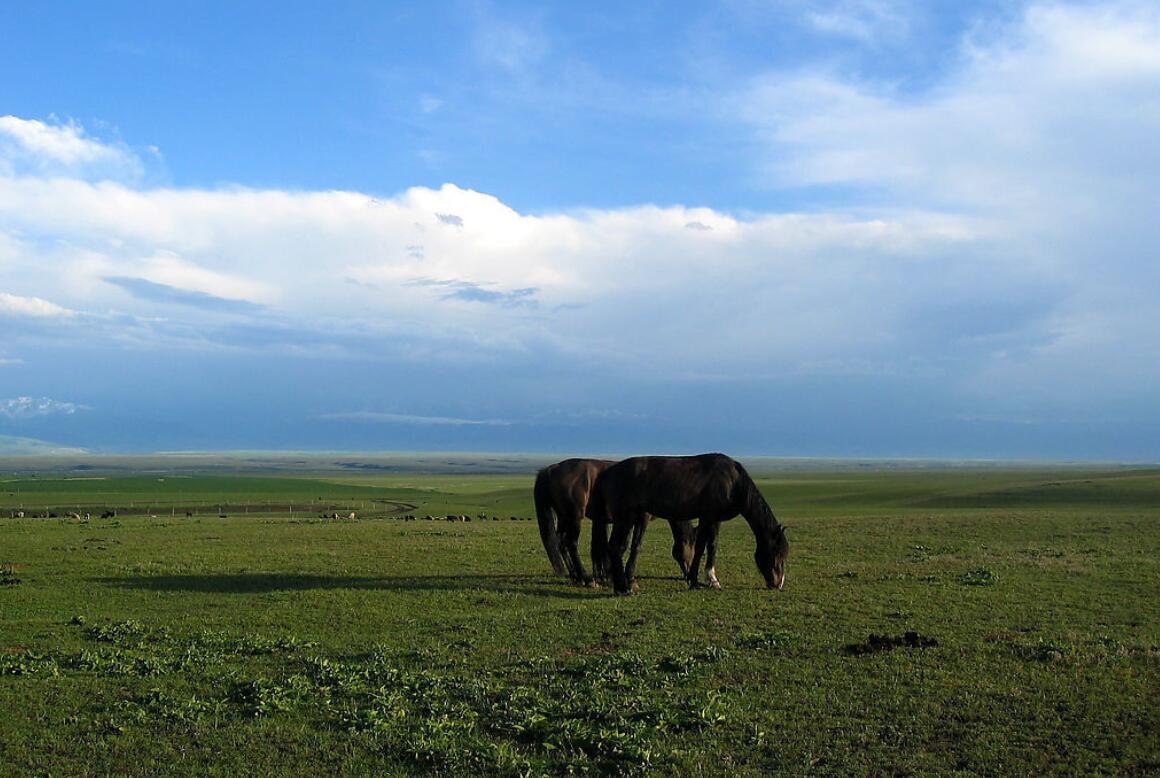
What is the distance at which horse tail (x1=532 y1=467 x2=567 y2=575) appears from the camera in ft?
62.4

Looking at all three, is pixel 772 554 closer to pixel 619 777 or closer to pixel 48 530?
pixel 619 777

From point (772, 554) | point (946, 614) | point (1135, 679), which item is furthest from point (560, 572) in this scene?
point (1135, 679)

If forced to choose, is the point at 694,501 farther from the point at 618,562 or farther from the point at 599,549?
the point at 599,549

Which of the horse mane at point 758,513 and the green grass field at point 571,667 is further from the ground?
the horse mane at point 758,513

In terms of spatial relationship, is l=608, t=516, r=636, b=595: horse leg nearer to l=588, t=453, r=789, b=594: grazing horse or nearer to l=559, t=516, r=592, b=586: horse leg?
l=588, t=453, r=789, b=594: grazing horse

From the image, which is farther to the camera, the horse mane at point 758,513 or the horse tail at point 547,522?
the horse tail at point 547,522

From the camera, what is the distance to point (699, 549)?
17375 millimetres

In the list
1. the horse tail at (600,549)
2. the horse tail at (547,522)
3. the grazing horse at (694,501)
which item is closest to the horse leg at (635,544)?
the grazing horse at (694,501)

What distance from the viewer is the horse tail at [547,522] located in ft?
62.4

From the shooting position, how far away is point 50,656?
11578mm

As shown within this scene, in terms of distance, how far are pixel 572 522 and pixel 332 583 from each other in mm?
5306

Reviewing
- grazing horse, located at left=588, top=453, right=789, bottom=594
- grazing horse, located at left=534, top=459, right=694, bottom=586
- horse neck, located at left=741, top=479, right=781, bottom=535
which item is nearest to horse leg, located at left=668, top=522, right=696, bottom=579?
grazing horse, located at left=534, top=459, right=694, bottom=586

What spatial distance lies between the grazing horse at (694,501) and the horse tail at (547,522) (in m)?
1.75

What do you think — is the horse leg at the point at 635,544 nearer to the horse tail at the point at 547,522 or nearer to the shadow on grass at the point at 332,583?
the shadow on grass at the point at 332,583
